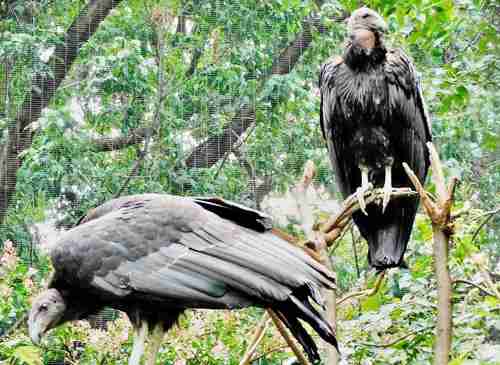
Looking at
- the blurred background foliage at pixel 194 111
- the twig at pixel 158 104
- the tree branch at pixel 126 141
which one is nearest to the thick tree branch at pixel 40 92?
the blurred background foliage at pixel 194 111

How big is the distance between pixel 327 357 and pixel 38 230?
9.54ft

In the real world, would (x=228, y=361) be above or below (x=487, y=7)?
below

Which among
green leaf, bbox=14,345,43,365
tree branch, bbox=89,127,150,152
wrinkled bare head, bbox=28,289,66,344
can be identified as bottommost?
green leaf, bbox=14,345,43,365

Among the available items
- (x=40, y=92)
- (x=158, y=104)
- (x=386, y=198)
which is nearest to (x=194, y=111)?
(x=158, y=104)

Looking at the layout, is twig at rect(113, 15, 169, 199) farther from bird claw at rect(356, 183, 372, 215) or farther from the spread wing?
the spread wing

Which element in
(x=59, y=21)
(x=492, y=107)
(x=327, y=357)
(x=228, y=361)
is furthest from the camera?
(x=59, y=21)

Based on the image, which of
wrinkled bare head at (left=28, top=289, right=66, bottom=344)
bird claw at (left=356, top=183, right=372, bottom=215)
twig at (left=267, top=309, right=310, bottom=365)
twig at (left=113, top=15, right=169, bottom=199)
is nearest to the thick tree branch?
twig at (left=113, top=15, right=169, bottom=199)

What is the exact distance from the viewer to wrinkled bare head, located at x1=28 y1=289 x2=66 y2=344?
2.46 m

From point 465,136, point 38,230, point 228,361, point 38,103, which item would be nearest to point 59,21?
point 38,103

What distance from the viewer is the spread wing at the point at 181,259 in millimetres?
2170

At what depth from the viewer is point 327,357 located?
2363 millimetres

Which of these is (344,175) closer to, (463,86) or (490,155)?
(463,86)

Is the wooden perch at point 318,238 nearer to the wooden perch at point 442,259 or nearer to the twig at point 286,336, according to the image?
the twig at point 286,336

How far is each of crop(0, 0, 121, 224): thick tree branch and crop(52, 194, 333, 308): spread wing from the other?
9.38 ft
